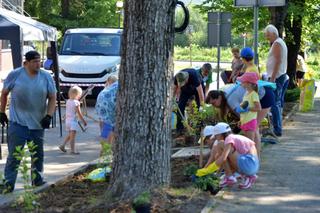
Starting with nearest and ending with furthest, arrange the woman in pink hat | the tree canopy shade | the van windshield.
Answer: the woman in pink hat → the tree canopy shade → the van windshield

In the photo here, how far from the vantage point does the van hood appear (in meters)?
20.7

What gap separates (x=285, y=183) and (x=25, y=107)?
3.41 m

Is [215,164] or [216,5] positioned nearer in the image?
[215,164]

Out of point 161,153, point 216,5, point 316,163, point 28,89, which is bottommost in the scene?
point 316,163

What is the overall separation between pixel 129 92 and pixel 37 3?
4004 cm

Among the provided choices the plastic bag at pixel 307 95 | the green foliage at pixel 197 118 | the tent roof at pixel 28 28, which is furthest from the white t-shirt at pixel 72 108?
the plastic bag at pixel 307 95

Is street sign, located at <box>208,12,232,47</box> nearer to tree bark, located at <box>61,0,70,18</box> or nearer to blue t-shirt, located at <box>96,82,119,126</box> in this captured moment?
blue t-shirt, located at <box>96,82,119,126</box>

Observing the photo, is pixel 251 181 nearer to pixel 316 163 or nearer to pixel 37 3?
pixel 316 163

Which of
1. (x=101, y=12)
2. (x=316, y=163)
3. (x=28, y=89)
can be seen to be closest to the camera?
(x=28, y=89)

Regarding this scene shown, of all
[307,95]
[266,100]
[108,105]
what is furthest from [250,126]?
[307,95]

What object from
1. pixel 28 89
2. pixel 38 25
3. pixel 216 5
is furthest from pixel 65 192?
pixel 216 5

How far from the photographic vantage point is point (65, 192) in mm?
8523

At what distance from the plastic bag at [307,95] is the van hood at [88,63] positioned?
563cm

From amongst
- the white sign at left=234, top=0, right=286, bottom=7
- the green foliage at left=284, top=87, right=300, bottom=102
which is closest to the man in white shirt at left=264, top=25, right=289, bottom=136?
the white sign at left=234, top=0, right=286, bottom=7
